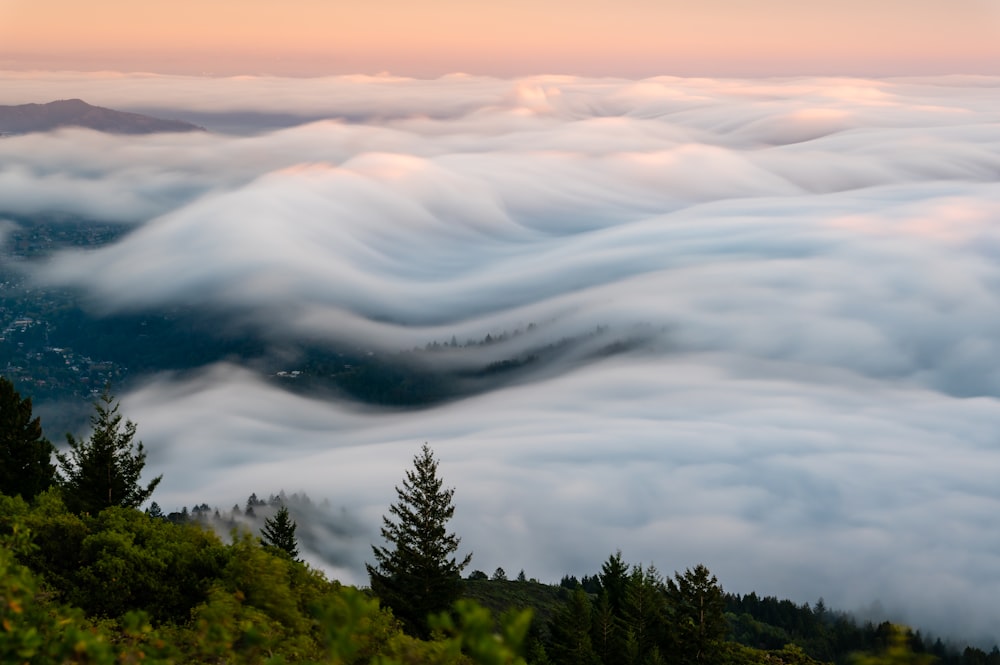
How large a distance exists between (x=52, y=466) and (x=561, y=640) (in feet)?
113

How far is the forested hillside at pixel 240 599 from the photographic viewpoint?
39.0ft

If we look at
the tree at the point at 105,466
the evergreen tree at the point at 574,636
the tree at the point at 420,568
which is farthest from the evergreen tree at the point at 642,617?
the tree at the point at 105,466

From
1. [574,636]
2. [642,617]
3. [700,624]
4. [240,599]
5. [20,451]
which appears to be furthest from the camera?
[642,617]

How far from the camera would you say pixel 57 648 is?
11664 millimetres

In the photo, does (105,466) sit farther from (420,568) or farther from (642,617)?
(642,617)

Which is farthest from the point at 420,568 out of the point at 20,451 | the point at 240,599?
the point at 240,599

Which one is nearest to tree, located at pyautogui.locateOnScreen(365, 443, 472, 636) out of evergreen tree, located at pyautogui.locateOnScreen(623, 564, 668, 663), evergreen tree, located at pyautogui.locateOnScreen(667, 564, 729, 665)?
evergreen tree, located at pyautogui.locateOnScreen(623, 564, 668, 663)

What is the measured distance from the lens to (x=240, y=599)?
84.1 feet

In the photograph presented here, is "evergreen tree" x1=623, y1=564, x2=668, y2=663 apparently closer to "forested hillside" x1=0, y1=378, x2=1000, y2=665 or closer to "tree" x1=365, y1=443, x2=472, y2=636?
"forested hillside" x1=0, y1=378, x2=1000, y2=665

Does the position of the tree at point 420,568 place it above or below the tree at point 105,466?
below

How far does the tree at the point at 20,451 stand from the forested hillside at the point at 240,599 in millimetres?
86

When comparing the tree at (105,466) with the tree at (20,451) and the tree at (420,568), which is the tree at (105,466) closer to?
the tree at (20,451)

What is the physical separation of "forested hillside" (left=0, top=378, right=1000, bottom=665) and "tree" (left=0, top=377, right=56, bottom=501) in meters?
0.09

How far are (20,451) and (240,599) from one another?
3131cm
